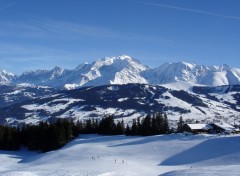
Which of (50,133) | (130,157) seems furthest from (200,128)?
(130,157)

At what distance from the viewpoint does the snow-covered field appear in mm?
68438

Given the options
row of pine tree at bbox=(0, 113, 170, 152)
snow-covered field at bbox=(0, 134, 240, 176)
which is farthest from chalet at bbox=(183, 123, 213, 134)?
snow-covered field at bbox=(0, 134, 240, 176)

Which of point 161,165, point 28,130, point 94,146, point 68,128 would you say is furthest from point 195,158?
point 28,130

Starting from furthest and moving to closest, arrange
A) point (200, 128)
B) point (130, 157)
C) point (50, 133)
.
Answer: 1. point (200, 128)
2. point (50, 133)
3. point (130, 157)

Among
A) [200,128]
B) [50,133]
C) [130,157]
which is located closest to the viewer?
[130,157]

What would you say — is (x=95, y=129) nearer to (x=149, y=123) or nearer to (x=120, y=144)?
(x=149, y=123)

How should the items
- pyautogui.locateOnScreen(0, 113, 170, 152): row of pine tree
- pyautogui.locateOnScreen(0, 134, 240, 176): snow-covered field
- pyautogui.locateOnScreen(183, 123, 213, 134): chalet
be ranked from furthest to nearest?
pyautogui.locateOnScreen(183, 123, 213, 134): chalet < pyautogui.locateOnScreen(0, 113, 170, 152): row of pine tree < pyautogui.locateOnScreen(0, 134, 240, 176): snow-covered field

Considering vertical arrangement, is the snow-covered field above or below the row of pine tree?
below

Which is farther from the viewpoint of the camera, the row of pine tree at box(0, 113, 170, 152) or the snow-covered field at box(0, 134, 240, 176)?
the row of pine tree at box(0, 113, 170, 152)

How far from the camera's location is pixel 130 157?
87312mm

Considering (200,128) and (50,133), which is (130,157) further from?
(200,128)

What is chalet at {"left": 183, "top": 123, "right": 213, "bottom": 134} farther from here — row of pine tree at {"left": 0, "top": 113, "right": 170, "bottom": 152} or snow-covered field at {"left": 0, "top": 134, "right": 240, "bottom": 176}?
snow-covered field at {"left": 0, "top": 134, "right": 240, "bottom": 176}

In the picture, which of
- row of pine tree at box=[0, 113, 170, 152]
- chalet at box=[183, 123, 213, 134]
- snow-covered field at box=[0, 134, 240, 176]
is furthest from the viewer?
chalet at box=[183, 123, 213, 134]

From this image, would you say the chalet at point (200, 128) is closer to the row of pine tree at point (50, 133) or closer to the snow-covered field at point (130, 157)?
the row of pine tree at point (50, 133)
